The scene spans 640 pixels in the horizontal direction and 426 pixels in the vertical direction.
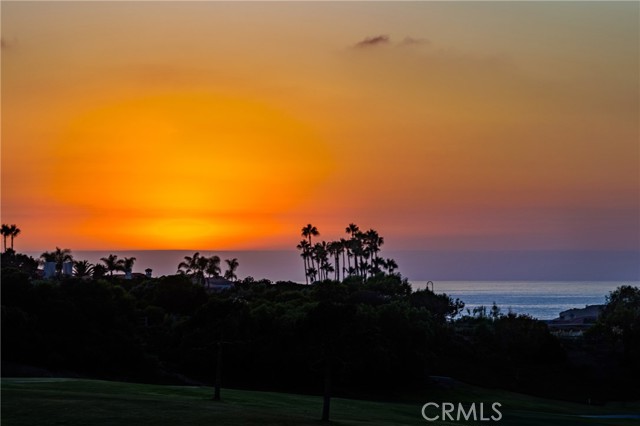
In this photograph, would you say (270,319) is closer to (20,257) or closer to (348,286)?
(348,286)

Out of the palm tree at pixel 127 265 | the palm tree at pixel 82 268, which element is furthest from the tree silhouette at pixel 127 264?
the palm tree at pixel 82 268

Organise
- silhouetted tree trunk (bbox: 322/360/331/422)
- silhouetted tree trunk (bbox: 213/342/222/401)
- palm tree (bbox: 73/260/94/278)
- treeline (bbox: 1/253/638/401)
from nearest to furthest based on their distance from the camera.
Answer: silhouetted tree trunk (bbox: 322/360/331/422)
silhouetted tree trunk (bbox: 213/342/222/401)
treeline (bbox: 1/253/638/401)
palm tree (bbox: 73/260/94/278)

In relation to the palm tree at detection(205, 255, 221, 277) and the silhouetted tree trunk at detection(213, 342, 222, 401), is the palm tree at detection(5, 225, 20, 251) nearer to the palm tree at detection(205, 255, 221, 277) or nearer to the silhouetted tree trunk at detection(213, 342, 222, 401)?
the palm tree at detection(205, 255, 221, 277)

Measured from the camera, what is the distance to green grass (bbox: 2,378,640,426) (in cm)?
3538

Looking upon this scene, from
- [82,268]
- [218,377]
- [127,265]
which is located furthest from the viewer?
[127,265]

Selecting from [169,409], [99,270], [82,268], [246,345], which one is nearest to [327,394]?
[169,409]

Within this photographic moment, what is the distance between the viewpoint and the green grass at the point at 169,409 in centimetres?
3538

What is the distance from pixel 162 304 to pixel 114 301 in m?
20.9

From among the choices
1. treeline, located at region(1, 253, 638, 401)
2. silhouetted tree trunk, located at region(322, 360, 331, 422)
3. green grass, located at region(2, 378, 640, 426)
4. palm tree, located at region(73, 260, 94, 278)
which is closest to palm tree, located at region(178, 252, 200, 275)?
palm tree, located at region(73, 260, 94, 278)

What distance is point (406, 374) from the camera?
9062cm

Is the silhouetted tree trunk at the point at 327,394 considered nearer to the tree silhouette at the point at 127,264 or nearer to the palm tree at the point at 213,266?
the tree silhouette at the point at 127,264

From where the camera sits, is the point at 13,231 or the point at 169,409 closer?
the point at 169,409

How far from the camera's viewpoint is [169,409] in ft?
129

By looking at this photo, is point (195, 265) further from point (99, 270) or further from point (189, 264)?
point (99, 270)
